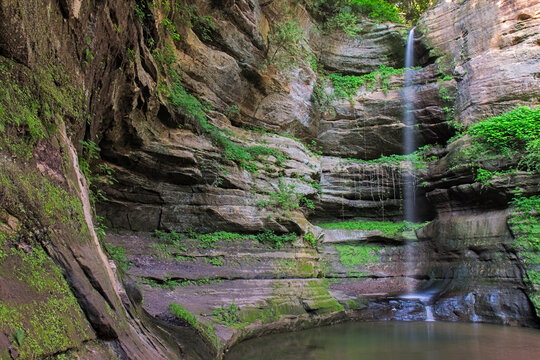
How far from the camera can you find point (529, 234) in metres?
9.95

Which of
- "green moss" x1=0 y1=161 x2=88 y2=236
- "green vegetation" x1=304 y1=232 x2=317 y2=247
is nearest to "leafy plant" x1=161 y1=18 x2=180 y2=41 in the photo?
"green moss" x1=0 y1=161 x2=88 y2=236

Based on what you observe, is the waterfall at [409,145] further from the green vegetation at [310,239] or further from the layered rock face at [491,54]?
the green vegetation at [310,239]

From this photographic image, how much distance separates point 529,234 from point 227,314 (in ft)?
29.7

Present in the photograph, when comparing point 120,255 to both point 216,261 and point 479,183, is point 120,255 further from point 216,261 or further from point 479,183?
point 479,183

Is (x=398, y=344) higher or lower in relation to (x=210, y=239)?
lower

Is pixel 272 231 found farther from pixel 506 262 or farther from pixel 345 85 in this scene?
pixel 345 85

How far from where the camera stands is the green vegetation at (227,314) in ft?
22.1

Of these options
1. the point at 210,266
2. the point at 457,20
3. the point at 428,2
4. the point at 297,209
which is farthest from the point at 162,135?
the point at 428,2

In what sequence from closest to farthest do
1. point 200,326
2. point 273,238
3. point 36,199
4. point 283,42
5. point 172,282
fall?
1. point 36,199
2. point 200,326
3. point 172,282
4. point 273,238
5. point 283,42

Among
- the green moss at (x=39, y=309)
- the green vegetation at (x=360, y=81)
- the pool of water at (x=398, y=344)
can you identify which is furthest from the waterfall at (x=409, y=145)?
the green moss at (x=39, y=309)

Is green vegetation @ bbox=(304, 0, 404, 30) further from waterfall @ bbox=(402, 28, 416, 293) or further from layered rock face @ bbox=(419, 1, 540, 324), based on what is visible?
layered rock face @ bbox=(419, 1, 540, 324)

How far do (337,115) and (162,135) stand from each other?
1015 centimetres

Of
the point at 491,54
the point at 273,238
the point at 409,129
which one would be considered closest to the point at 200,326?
the point at 273,238

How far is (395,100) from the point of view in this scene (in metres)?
16.7
